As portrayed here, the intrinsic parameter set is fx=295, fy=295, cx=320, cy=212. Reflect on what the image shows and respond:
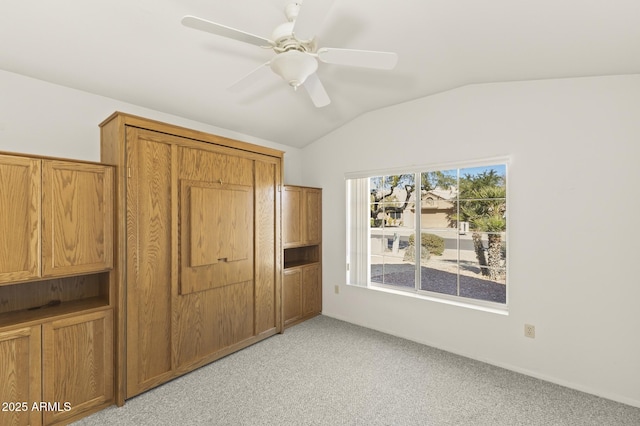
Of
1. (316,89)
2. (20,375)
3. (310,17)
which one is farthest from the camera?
(316,89)

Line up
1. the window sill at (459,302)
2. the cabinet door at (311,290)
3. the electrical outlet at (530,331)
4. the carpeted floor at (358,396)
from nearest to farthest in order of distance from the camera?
1. the carpeted floor at (358,396)
2. the electrical outlet at (530,331)
3. the window sill at (459,302)
4. the cabinet door at (311,290)

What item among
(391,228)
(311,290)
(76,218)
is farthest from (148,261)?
(391,228)

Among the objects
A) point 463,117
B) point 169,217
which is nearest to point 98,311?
point 169,217

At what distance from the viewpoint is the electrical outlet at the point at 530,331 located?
258cm

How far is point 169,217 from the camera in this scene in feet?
8.15

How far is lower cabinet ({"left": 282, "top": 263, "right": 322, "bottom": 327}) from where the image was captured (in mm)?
3703

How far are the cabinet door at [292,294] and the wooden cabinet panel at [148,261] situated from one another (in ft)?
4.71

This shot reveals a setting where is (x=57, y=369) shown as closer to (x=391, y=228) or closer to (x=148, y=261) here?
(x=148, y=261)

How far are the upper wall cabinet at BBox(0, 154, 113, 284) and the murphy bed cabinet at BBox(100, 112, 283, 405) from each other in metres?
0.12

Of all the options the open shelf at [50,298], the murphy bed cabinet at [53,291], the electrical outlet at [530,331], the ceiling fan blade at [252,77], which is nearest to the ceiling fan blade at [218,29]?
the ceiling fan blade at [252,77]

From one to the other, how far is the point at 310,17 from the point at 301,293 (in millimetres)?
3220

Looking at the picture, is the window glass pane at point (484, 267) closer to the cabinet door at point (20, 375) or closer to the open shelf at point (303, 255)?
the open shelf at point (303, 255)

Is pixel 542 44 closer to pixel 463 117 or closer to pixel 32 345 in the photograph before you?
pixel 463 117

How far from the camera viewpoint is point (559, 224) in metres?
2.47
